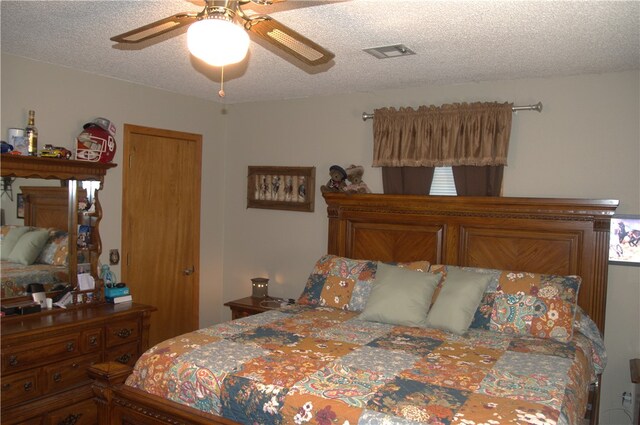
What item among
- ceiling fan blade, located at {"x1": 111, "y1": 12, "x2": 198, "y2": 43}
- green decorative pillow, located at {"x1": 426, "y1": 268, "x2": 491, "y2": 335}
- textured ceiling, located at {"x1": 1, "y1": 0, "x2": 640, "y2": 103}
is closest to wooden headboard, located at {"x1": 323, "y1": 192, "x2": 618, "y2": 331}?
green decorative pillow, located at {"x1": 426, "y1": 268, "x2": 491, "y2": 335}

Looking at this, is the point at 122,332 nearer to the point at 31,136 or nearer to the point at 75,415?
the point at 75,415

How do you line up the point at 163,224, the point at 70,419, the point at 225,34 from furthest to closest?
1. the point at 163,224
2. the point at 70,419
3. the point at 225,34

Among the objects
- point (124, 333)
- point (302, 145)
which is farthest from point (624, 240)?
point (124, 333)

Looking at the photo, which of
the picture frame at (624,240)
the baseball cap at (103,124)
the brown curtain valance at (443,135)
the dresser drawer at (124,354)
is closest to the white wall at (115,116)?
the baseball cap at (103,124)

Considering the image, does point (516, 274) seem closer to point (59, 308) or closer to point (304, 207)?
point (304, 207)

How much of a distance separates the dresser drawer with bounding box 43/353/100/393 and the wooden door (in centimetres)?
94

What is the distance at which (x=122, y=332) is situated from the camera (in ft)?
11.6

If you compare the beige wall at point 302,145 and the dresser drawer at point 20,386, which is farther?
the beige wall at point 302,145

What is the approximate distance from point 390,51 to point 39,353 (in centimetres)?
268

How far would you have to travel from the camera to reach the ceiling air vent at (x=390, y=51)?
2.92m

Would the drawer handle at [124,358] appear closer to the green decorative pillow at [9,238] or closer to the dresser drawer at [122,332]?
the dresser drawer at [122,332]

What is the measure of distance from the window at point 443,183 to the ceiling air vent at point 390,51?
1.14m

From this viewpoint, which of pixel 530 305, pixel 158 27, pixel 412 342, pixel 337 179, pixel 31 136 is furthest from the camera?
pixel 337 179

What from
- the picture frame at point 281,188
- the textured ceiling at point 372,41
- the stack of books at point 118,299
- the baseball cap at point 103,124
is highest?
the textured ceiling at point 372,41
